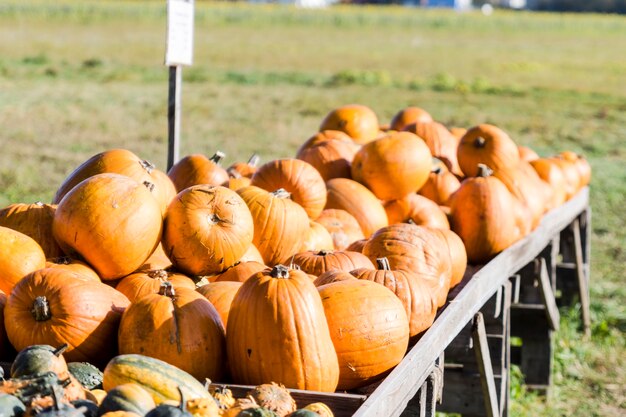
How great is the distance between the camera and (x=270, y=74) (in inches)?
950

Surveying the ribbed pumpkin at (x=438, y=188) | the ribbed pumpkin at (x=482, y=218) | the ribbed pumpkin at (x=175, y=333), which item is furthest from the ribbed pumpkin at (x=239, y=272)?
the ribbed pumpkin at (x=438, y=188)

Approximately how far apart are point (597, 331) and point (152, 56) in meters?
22.5

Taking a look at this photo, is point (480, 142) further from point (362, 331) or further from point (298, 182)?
point (362, 331)

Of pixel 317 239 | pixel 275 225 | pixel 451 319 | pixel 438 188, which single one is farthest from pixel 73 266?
pixel 438 188

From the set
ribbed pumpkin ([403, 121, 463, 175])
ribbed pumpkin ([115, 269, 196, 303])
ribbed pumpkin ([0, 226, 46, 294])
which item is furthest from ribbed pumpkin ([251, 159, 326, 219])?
ribbed pumpkin ([0, 226, 46, 294])

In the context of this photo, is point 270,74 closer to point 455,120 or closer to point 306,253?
point 455,120

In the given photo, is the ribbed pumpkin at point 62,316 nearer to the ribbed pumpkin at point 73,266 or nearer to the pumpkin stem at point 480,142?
the ribbed pumpkin at point 73,266

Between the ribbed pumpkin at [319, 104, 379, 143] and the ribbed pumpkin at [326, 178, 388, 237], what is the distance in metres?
1.12

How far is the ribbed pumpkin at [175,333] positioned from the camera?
256cm

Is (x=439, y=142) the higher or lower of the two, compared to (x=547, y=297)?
higher

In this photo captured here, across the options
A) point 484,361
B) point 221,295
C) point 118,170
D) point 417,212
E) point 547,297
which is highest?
point 118,170

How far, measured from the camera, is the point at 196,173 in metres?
4.29

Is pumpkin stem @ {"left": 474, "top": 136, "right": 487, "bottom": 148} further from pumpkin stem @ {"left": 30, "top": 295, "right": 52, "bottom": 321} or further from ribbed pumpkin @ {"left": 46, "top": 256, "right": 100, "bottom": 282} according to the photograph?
pumpkin stem @ {"left": 30, "top": 295, "right": 52, "bottom": 321}

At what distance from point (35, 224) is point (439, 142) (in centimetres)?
290
